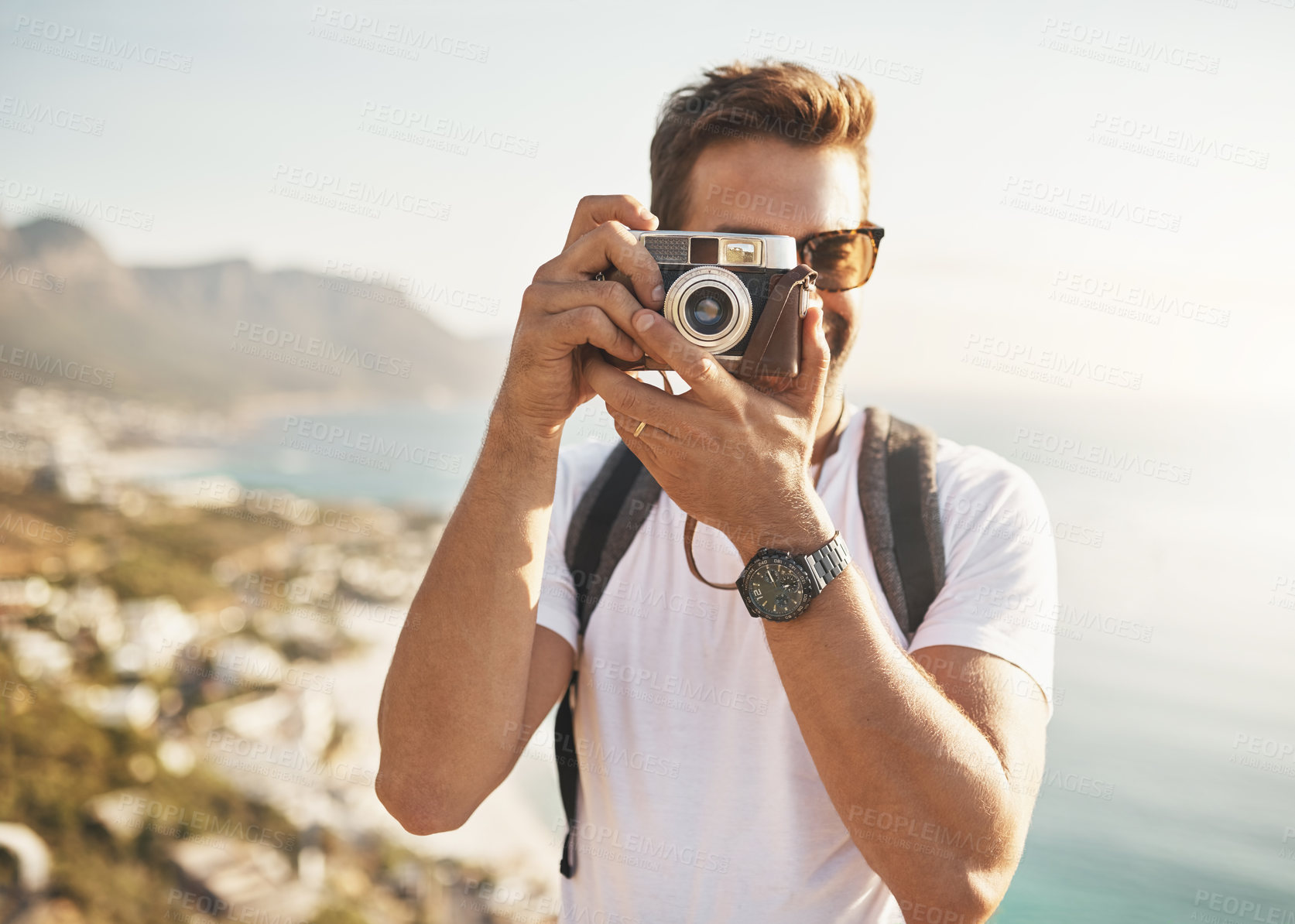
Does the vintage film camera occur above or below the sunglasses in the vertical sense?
below

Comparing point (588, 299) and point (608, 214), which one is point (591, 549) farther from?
point (608, 214)

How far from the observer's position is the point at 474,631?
1.57 metres

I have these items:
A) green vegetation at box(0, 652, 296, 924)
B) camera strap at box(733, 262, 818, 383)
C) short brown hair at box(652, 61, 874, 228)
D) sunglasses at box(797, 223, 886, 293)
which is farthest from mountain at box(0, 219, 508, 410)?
camera strap at box(733, 262, 818, 383)

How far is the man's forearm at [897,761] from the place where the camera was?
1293mm

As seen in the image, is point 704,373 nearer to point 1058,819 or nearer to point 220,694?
point 1058,819

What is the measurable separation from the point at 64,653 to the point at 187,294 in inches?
1431

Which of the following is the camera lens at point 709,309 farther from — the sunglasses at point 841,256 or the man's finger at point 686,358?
the sunglasses at point 841,256

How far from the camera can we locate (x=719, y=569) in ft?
5.92

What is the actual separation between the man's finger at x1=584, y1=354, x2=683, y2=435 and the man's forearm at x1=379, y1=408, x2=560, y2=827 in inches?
6.4

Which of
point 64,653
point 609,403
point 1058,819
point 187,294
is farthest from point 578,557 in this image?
point 187,294

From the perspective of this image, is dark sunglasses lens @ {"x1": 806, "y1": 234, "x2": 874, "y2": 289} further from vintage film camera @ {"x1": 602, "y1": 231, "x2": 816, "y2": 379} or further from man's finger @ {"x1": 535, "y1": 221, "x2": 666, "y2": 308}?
man's finger @ {"x1": 535, "y1": 221, "x2": 666, "y2": 308}

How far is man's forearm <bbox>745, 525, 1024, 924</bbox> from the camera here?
129cm

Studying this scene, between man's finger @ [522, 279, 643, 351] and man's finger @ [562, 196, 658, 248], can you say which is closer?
man's finger @ [522, 279, 643, 351]

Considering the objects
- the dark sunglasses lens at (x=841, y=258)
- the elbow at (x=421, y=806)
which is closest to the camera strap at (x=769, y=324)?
the dark sunglasses lens at (x=841, y=258)
